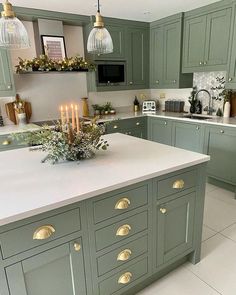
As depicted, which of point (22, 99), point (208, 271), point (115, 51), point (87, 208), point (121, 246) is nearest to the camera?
point (87, 208)

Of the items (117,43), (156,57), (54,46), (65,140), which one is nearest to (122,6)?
(117,43)

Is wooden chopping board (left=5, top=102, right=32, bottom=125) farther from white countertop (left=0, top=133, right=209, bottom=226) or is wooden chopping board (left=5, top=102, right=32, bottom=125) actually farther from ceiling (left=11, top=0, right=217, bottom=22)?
white countertop (left=0, top=133, right=209, bottom=226)

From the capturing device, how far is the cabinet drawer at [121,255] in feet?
4.64

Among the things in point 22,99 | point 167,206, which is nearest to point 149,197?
point 167,206

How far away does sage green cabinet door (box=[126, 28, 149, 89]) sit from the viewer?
397cm

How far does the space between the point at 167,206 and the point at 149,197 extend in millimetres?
191

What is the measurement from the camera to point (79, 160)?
1.68 meters

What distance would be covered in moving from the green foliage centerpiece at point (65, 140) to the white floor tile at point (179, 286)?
112 centimetres

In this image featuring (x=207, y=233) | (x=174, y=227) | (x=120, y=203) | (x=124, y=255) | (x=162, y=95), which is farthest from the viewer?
(x=162, y=95)

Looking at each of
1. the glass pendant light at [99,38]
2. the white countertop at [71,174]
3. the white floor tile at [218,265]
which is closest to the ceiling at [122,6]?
the glass pendant light at [99,38]

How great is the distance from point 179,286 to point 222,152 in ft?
6.26

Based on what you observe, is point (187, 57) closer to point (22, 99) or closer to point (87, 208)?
point (22, 99)

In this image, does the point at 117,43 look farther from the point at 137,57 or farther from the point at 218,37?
the point at 218,37

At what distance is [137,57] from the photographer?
4113mm
